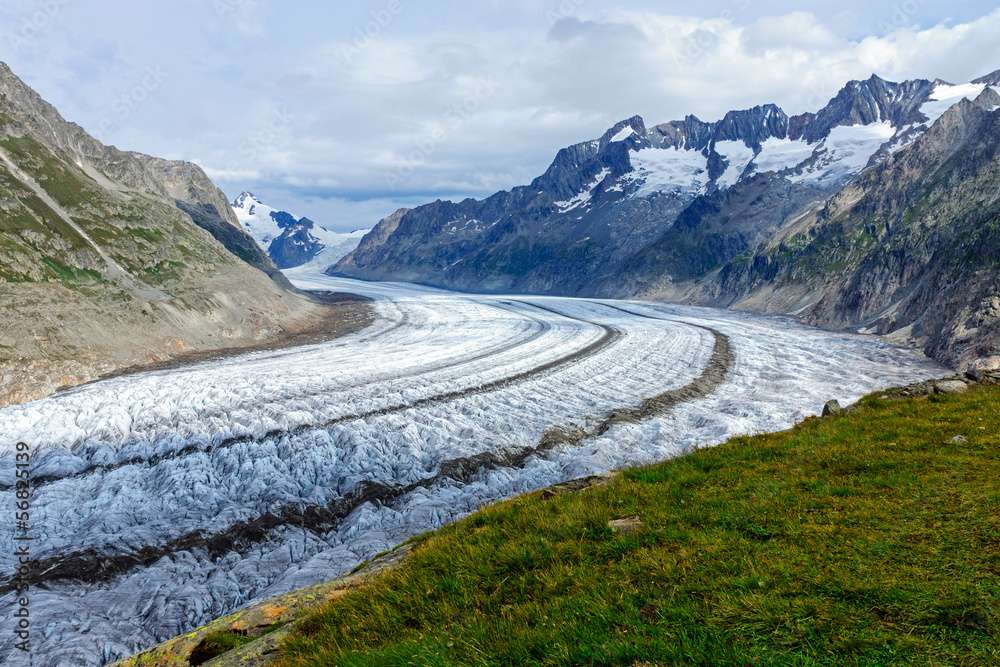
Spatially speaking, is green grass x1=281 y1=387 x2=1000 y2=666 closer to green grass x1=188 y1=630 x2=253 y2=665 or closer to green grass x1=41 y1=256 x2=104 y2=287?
green grass x1=188 y1=630 x2=253 y2=665

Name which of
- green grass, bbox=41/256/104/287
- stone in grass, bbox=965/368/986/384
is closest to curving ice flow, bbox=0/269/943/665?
stone in grass, bbox=965/368/986/384

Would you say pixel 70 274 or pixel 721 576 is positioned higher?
pixel 70 274

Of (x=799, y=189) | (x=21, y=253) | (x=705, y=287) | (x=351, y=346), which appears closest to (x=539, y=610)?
(x=351, y=346)

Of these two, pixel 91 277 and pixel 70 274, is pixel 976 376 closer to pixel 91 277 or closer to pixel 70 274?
pixel 70 274

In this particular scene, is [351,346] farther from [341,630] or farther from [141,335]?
[341,630]

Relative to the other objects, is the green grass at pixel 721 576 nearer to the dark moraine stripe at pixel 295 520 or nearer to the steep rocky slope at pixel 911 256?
the dark moraine stripe at pixel 295 520

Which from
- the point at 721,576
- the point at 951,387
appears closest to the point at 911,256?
the point at 951,387
